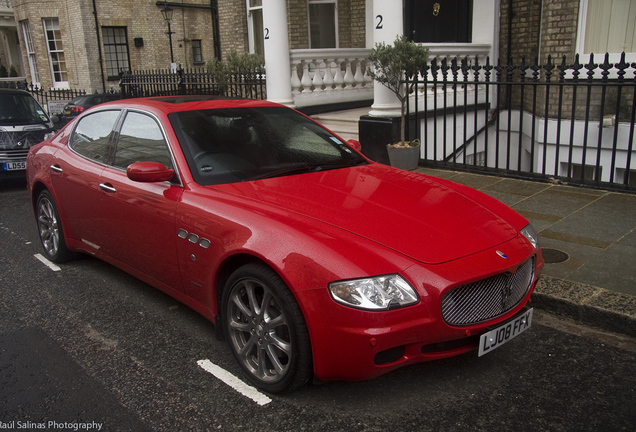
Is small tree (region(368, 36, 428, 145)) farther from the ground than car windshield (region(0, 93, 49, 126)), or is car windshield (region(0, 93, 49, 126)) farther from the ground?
small tree (region(368, 36, 428, 145))

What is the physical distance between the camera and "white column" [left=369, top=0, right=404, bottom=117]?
8.99 m

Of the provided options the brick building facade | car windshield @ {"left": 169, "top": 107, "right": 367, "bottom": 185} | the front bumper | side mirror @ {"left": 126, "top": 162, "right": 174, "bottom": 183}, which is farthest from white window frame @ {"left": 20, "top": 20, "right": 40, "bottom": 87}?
the front bumper

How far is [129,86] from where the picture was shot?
16188 millimetres

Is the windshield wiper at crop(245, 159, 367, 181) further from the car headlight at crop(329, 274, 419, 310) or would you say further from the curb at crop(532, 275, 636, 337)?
the curb at crop(532, 275, 636, 337)

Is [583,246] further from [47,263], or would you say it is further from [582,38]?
[582,38]

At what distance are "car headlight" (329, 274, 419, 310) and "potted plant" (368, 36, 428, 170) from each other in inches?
238

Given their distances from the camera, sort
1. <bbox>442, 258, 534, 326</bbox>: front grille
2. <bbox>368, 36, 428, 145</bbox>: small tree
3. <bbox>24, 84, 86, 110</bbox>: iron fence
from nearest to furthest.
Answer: <bbox>442, 258, 534, 326</bbox>: front grille
<bbox>368, 36, 428, 145</bbox>: small tree
<bbox>24, 84, 86, 110</bbox>: iron fence

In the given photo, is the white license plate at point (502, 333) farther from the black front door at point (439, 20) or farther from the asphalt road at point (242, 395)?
the black front door at point (439, 20)

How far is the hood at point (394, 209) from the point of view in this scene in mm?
3123

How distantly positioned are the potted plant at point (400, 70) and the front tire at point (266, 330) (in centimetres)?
575

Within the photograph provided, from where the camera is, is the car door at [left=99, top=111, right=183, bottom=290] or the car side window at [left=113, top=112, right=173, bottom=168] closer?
the car door at [left=99, top=111, right=183, bottom=290]

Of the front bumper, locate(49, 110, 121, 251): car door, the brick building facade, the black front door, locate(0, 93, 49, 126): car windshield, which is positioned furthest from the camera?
the brick building facade

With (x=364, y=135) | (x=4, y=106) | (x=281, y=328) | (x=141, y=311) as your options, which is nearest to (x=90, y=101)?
(x=4, y=106)

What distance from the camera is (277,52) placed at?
11133mm
